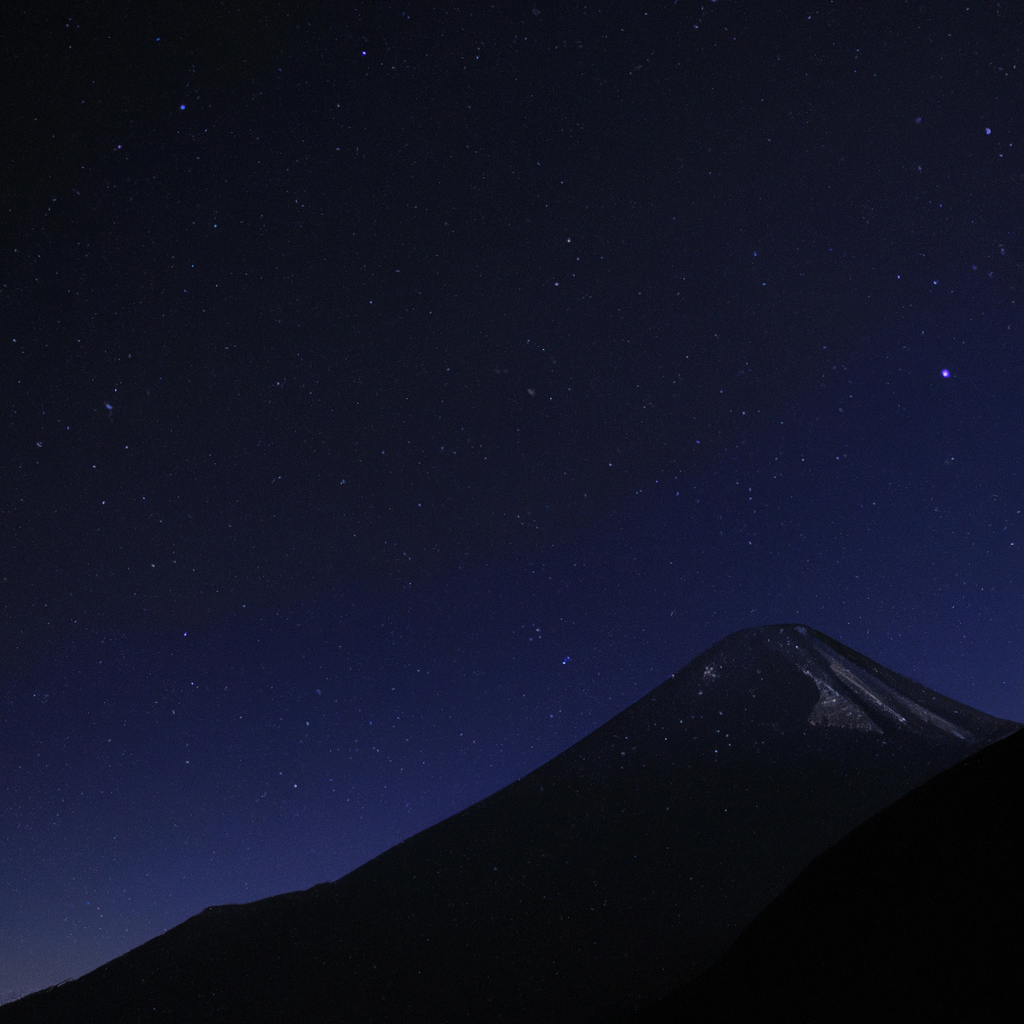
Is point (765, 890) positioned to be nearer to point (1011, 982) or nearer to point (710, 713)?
point (710, 713)

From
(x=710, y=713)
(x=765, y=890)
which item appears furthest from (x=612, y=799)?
(x=765, y=890)

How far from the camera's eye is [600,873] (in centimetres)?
1515

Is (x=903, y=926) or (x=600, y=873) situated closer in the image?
(x=903, y=926)

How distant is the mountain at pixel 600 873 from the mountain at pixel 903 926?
160 inches

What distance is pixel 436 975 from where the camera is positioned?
518 inches

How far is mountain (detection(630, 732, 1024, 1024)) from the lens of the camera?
4.69m

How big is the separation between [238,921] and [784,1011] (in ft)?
52.8

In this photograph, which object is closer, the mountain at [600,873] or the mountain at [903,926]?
the mountain at [903,926]

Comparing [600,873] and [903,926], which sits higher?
[903,926]

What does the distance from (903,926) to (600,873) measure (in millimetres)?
10555

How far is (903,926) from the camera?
560 cm

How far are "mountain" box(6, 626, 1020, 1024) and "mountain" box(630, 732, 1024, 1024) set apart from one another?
407cm

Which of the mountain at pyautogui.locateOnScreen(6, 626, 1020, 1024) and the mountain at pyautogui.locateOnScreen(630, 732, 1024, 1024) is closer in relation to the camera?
the mountain at pyautogui.locateOnScreen(630, 732, 1024, 1024)

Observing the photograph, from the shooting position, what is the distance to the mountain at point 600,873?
1231 cm
